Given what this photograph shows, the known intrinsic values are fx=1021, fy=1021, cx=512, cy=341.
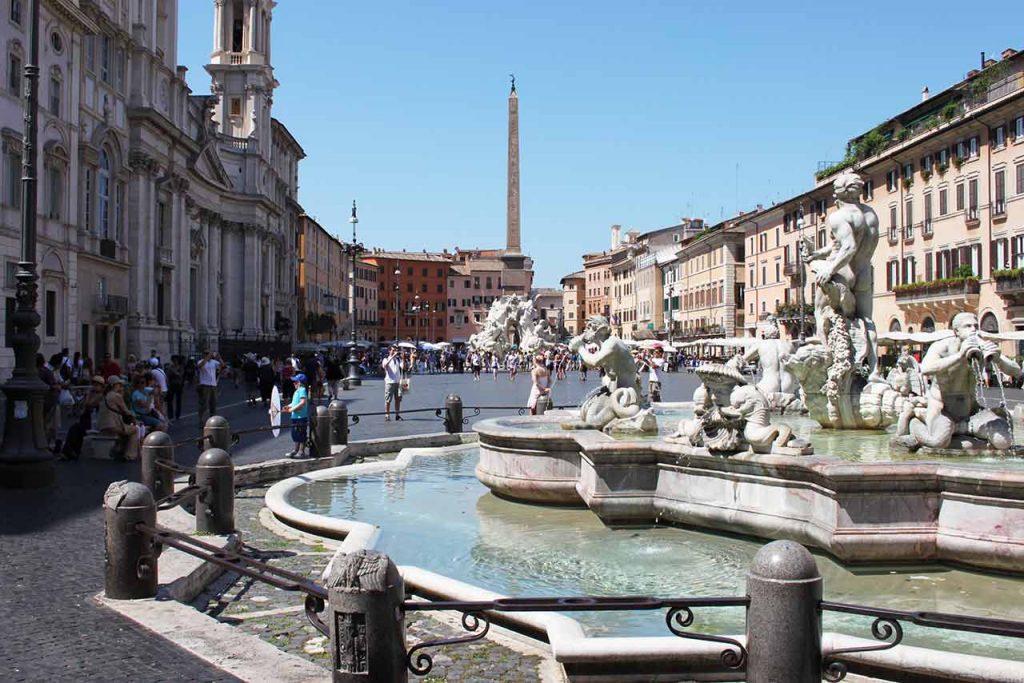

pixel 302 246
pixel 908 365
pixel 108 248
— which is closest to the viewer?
pixel 908 365

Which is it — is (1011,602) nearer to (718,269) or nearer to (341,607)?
(341,607)

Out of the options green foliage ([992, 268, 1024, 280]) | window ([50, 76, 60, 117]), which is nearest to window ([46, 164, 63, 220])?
window ([50, 76, 60, 117])

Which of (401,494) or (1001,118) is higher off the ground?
(1001,118)

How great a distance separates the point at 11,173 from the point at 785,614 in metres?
28.3

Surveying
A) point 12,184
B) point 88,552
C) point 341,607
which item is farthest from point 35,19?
point 12,184

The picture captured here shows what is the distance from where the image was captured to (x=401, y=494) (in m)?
10.6

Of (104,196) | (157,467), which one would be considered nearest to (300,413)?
(157,467)

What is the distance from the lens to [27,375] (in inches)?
425

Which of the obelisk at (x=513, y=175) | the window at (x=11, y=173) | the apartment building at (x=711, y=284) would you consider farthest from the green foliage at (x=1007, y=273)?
the obelisk at (x=513, y=175)

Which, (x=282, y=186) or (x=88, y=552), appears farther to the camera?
(x=282, y=186)

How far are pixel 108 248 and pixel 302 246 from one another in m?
52.4

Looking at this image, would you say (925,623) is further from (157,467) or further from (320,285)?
(320,285)

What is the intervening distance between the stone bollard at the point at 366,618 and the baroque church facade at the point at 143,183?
23.3m

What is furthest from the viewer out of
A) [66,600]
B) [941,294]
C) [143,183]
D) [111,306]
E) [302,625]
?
[941,294]
